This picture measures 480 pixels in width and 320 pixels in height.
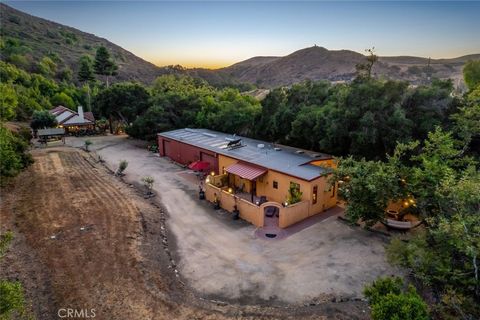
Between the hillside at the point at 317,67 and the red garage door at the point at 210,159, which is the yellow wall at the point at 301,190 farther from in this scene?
the hillside at the point at 317,67

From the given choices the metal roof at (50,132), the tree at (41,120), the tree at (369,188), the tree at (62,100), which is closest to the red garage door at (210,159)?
the tree at (369,188)

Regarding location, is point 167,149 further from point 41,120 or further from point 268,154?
point 41,120

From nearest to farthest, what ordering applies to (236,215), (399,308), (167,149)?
1. (399,308)
2. (236,215)
3. (167,149)

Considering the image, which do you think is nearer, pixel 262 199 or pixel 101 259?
pixel 101 259

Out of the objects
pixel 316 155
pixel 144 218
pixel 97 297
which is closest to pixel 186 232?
pixel 144 218

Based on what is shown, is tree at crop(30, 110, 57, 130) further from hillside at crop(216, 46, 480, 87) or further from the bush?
hillside at crop(216, 46, 480, 87)

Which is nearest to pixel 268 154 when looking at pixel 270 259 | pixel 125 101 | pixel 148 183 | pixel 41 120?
pixel 148 183

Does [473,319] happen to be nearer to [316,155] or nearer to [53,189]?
[316,155]
